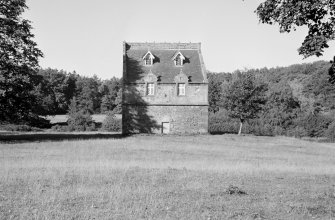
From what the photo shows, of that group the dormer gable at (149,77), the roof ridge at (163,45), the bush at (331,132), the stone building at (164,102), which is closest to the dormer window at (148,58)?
the stone building at (164,102)

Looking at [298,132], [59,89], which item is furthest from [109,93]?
[298,132]

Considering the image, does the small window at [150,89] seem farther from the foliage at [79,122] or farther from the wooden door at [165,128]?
the foliage at [79,122]

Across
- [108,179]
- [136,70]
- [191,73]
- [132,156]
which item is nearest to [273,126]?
[191,73]

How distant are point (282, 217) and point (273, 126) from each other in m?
64.9

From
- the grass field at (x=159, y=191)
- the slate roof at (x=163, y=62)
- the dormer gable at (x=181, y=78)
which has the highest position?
the slate roof at (x=163, y=62)

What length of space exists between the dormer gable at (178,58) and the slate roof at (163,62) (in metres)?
0.46

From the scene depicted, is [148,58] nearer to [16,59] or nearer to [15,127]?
[16,59]

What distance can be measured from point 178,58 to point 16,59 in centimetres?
2468

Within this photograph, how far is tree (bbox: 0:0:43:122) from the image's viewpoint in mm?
35406

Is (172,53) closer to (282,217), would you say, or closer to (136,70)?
(136,70)

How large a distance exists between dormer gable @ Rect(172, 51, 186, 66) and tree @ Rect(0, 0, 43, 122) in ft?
72.5

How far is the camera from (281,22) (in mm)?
13078

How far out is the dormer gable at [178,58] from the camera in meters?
54.7

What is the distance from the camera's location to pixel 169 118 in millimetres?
52562
